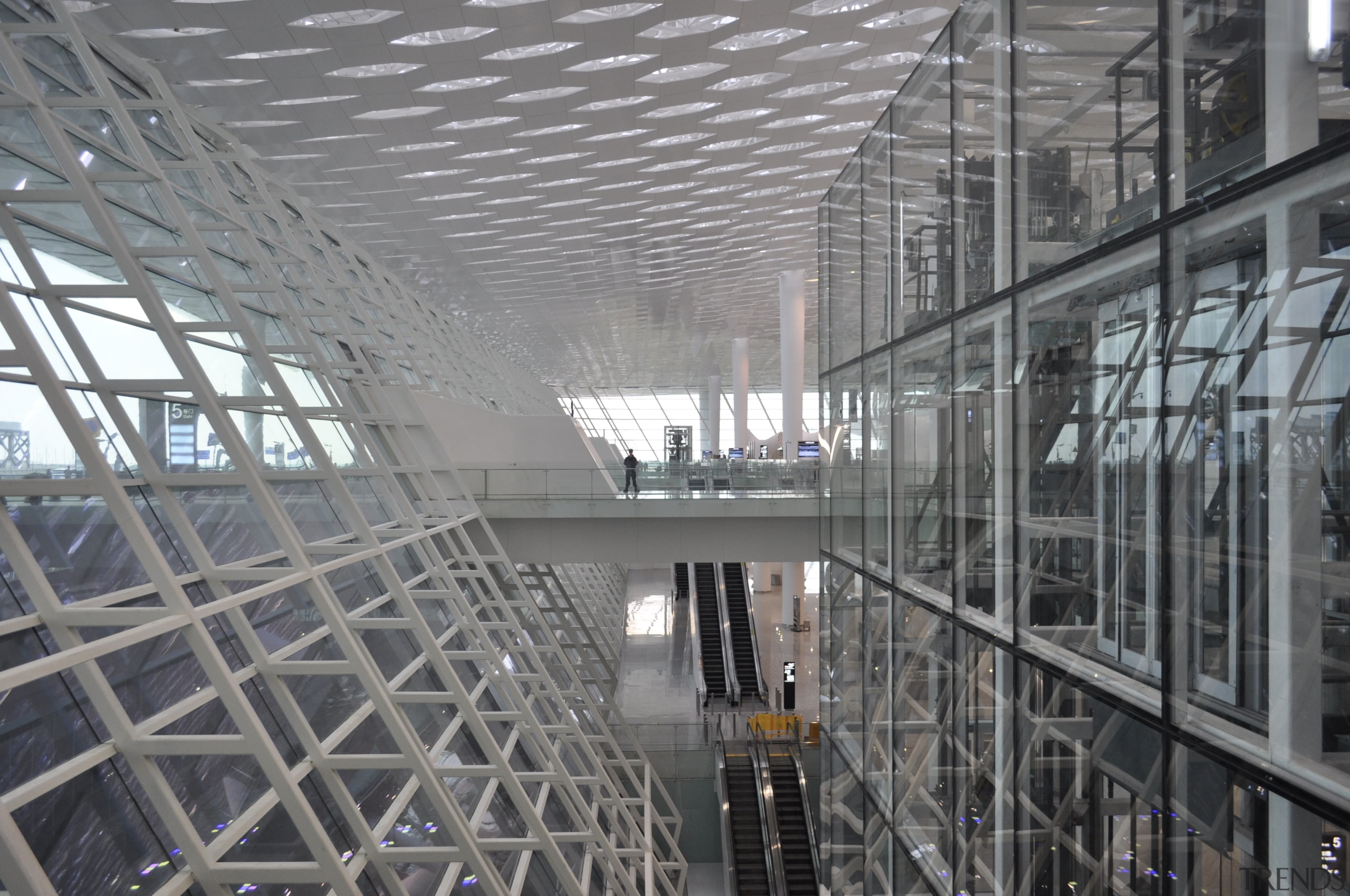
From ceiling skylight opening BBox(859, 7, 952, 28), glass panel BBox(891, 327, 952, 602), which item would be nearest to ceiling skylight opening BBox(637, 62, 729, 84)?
ceiling skylight opening BBox(859, 7, 952, 28)

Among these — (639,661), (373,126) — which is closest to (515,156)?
(373,126)

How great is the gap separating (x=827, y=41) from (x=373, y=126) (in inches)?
293

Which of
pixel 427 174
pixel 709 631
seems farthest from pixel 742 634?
pixel 427 174

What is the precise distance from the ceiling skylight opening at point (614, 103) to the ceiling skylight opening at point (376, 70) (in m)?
3.12

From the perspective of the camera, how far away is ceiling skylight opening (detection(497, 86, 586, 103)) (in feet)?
46.8

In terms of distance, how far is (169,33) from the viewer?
10.9m

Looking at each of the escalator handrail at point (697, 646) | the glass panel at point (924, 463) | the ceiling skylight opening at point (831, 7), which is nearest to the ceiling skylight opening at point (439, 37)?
the ceiling skylight opening at point (831, 7)

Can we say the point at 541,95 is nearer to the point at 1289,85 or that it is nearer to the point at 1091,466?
the point at 1091,466

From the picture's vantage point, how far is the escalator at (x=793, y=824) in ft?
62.6

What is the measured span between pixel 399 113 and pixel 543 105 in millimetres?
2279

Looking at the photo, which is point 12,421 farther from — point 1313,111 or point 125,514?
point 1313,111

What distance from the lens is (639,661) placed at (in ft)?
113

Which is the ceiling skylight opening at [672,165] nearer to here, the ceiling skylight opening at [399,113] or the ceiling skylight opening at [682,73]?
the ceiling skylight opening at [682,73]

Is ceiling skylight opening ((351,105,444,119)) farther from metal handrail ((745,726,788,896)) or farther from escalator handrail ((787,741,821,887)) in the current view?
escalator handrail ((787,741,821,887))
